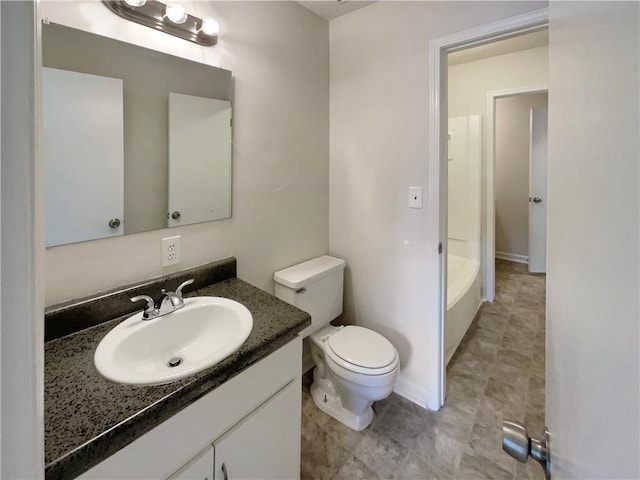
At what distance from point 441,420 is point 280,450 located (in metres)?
1.06

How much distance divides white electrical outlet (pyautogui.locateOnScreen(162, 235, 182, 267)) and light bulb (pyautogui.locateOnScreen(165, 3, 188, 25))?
0.86m

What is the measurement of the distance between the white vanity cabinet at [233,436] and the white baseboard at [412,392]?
954 millimetres

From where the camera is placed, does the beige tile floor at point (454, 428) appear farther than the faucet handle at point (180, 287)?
Yes

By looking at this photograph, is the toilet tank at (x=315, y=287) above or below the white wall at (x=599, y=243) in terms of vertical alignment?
below

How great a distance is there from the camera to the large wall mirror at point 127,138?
3.34 feet

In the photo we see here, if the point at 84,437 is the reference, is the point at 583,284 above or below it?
above

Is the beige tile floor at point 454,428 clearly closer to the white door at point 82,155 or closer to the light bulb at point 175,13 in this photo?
the white door at point 82,155

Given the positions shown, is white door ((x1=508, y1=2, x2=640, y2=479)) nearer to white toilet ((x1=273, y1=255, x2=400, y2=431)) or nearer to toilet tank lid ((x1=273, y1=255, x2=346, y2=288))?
white toilet ((x1=273, y1=255, x2=400, y2=431))

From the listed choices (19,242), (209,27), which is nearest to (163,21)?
(209,27)

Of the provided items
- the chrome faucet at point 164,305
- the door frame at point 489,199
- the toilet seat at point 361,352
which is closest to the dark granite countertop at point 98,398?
the chrome faucet at point 164,305

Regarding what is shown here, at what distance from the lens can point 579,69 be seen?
0.39 meters

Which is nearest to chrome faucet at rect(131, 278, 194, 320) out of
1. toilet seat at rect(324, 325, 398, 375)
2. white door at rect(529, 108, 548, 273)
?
toilet seat at rect(324, 325, 398, 375)

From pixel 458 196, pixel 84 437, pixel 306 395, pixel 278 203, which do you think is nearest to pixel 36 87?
pixel 84 437

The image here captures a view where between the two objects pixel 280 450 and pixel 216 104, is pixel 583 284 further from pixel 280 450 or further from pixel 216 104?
pixel 216 104
